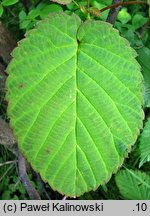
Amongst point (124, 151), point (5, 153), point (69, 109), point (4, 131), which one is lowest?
point (5, 153)

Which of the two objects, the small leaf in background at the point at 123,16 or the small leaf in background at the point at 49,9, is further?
the small leaf in background at the point at 123,16

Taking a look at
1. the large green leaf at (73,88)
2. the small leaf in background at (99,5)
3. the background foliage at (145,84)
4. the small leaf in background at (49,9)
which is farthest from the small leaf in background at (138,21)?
the large green leaf at (73,88)

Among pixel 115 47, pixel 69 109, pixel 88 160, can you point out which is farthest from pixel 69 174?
pixel 115 47

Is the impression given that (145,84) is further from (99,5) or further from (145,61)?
(99,5)

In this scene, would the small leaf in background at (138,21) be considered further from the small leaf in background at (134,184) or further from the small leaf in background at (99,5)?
the small leaf in background at (134,184)

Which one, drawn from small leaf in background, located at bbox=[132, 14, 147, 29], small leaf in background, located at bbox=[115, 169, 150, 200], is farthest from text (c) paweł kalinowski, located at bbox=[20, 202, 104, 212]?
small leaf in background, located at bbox=[132, 14, 147, 29]

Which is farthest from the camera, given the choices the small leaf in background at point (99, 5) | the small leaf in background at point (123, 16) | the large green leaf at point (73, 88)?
the small leaf in background at point (123, 16)

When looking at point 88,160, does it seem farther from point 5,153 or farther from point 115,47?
point 5,153

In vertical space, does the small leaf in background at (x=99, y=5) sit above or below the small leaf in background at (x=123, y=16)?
above
